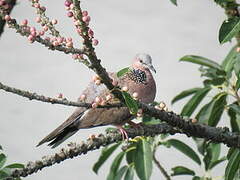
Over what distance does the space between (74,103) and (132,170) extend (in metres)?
1.21

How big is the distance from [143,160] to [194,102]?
2.36ft

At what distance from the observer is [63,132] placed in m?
2.20

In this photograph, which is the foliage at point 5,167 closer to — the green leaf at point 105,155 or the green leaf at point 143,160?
the green leaf at point 143,160

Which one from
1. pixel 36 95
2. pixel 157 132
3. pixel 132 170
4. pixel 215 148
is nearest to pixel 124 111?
pixel 132 170

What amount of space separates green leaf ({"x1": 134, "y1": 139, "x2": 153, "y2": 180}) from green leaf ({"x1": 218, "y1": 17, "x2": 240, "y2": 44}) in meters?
0.67

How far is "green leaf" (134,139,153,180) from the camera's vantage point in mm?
1934

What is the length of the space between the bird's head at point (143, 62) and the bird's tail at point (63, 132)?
20.0 inches

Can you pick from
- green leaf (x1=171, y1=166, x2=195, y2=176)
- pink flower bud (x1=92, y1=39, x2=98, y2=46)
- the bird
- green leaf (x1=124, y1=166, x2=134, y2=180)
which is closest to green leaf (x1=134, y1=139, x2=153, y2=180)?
the bird

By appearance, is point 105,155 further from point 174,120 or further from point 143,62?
point 174,120

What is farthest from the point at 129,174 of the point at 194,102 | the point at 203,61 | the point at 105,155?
the point at 203,61

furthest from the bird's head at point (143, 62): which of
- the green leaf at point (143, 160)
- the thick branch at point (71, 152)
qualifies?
the thick branch at point (71, 152)

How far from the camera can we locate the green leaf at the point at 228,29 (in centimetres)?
143

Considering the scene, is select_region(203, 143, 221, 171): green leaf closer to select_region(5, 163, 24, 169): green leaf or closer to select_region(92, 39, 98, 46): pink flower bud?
select_region(5, 163, 24, 169): green leaf

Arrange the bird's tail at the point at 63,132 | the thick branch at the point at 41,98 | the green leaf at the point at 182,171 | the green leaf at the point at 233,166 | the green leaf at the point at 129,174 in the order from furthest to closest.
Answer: the green leaf at the point at 182,171 → the green leaf at the point at 129,174 → the bird's tail at the point at 63,132 → the green leaf at the point at 233,166 → the thick branch at the point at 41,98
